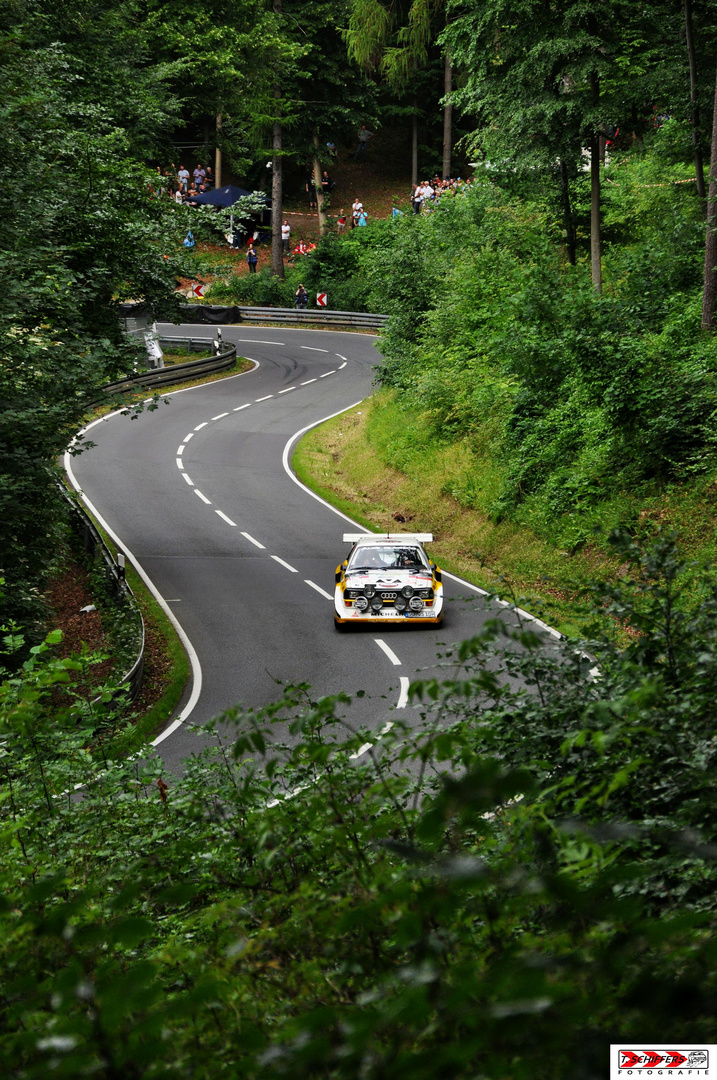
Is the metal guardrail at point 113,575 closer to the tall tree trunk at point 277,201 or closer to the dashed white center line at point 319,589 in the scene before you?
the dashed white center line at point 319,589

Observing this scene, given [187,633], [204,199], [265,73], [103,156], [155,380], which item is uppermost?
[265,73]

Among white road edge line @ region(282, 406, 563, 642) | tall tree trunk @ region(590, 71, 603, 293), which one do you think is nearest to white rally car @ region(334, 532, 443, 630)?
white road edge line @ region(282, 406, 563, 642)

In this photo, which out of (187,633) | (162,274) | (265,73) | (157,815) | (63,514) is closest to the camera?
(157,815)

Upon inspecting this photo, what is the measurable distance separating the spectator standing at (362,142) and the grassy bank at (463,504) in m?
34.1

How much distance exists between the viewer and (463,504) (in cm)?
2250

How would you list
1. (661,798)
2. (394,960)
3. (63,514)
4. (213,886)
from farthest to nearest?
(63,514) < (213,886) < (661,798) < (394,960)

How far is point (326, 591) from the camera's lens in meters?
19.0

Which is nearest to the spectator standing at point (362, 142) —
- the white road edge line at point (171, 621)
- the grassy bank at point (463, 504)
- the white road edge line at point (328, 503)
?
the white road edge line at point (328, 503)

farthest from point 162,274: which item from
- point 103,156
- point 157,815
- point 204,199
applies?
point 204,199

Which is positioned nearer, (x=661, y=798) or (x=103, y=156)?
(x=661, y=798)

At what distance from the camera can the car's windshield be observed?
54.2 ft

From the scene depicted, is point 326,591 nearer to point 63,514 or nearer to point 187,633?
point 187,633

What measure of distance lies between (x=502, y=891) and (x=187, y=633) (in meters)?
14.0

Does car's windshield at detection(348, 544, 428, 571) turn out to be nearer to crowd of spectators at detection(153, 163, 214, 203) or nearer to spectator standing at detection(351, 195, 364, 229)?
crowd of spectators at detection(153, 163, 214, 203)
